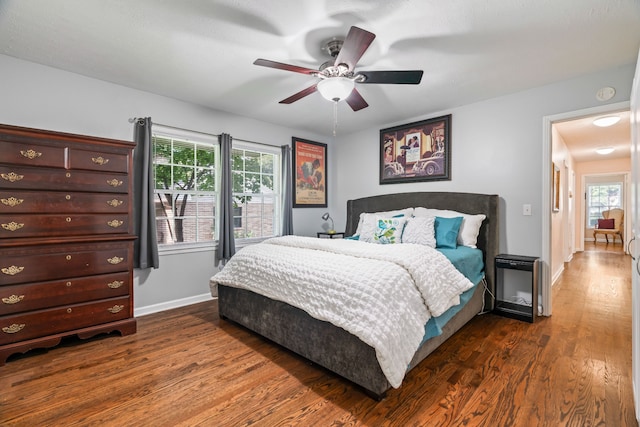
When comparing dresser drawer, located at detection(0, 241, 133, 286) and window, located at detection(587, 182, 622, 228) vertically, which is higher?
window, located at detection(587, 182, 622, 228)

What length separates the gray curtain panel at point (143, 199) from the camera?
10.5 ft

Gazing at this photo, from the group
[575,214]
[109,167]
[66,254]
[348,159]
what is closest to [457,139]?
[348,159]

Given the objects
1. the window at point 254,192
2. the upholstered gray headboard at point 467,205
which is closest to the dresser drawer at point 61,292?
the window at point 254,192

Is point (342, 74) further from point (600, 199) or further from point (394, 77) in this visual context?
point (600, 199)

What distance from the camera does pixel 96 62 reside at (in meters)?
2.65

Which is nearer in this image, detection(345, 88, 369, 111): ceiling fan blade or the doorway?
detection(345, 88, 369, 111): ceiling fan blade

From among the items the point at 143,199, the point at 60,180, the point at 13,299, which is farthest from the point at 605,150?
the point at 13,299

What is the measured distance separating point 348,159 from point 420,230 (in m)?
2.21

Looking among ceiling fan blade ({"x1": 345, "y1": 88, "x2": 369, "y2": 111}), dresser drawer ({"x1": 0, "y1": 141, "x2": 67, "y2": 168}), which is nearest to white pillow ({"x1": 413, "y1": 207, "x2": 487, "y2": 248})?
ceiling fan blade ({"x1": 345, "y1": 88, "x2": 369, "y2": 111})

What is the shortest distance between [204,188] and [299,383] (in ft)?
8.96

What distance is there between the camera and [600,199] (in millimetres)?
9328

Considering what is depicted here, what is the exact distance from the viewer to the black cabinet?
3014mm

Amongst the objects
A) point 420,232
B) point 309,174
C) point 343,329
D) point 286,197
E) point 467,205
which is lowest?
point 343,329

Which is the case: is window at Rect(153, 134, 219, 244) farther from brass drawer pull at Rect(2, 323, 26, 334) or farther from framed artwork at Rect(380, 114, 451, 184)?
framed artwork at Rect(380, 114, 451, 184)
